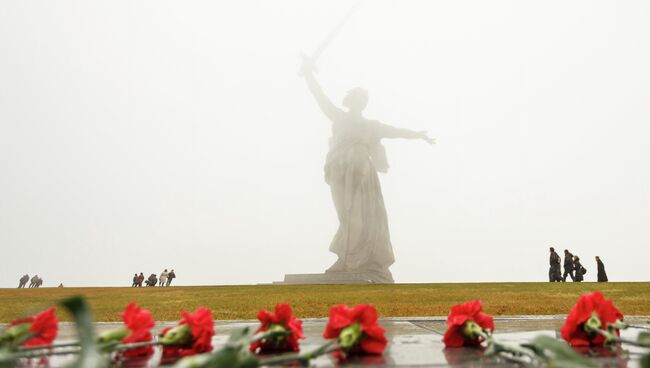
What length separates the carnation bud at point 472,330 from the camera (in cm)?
204

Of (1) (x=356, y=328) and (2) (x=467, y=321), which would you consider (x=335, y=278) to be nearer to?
(2) (x=467, y=321)

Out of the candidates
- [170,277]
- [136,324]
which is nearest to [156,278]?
[170,277]

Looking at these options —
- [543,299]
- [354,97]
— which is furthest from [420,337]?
[354,97]

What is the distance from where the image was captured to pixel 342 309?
5.75 ft

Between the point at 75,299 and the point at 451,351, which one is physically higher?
the point at 75,299

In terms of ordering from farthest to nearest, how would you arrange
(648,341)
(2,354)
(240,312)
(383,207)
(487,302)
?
(383,207) → (487,302) → (240,312) → (648,341) → (2,354)

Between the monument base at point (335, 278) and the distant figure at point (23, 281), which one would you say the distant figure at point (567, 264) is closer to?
the monument base at point (335, 278)

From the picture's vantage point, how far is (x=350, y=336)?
1.69 meters

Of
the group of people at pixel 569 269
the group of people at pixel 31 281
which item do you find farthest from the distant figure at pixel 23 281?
the group of people at pixel 569 269

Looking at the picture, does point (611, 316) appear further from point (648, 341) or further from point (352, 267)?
point (352, 267)

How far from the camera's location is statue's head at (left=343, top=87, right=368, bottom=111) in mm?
23531

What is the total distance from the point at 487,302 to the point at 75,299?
8728 millimetres

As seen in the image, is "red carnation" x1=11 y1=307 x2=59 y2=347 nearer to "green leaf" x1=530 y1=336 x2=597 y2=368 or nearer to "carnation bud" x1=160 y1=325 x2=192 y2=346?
"carnation bud" x1=160 y1=325 x2=192 y2=346

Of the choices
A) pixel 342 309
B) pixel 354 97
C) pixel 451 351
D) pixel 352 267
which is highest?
pixel 354 97
